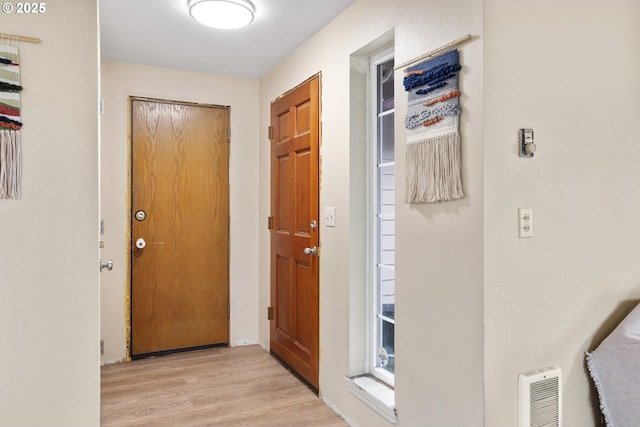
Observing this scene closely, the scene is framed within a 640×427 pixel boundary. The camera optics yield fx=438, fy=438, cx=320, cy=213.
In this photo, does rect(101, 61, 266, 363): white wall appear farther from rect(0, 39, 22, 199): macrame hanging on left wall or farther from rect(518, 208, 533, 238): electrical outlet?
rect(518, 208, 533, 238): electrical outlet

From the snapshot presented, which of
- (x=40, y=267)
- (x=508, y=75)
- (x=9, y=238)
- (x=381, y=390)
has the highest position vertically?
(x=508, y=75)

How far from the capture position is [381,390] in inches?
90.4

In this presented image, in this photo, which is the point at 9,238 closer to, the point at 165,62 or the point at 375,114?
the point at 375,114

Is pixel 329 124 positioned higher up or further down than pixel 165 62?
further down

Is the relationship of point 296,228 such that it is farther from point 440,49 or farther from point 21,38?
point 21,38

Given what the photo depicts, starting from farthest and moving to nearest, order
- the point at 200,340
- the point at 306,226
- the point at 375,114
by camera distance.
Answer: the point at 200,340 → the point at 306,226 → the point at 375,114

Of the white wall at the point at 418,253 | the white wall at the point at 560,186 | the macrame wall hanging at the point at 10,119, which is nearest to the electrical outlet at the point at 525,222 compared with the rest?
the white wall at the point at 560,186

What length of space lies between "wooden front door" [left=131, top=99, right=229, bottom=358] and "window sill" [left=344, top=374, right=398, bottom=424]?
1.65m

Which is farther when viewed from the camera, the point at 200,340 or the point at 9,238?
the point at 200,340

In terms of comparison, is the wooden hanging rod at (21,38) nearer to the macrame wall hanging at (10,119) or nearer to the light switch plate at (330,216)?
the macrame wall hanging at (10,119)

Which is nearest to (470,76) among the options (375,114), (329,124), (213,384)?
(375,114)

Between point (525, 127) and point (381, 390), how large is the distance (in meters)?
1.48

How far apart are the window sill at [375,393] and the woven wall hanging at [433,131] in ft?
3.28

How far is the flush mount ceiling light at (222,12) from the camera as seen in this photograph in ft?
7.66
